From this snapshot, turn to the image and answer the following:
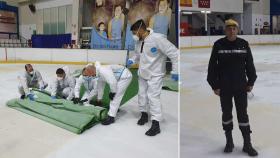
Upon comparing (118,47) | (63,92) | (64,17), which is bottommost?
(63,92)

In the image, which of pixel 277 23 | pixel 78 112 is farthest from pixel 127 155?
pixel 277 23

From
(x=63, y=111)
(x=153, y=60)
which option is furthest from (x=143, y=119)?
(x=63, y=111)

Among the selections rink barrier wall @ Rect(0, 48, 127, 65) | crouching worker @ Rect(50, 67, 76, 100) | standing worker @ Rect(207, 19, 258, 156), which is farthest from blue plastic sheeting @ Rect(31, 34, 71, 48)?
standing worker @ Rect(207, 19, 258, 156)

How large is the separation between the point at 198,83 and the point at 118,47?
99cm

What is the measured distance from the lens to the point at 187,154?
1474 mm

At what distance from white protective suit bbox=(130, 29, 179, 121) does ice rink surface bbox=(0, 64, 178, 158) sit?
0.22 meters

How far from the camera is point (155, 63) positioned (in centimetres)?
228

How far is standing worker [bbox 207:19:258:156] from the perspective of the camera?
4.11ft

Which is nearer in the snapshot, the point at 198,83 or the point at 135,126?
the point at 135,126

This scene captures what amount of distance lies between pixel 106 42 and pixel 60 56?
1214 millimetres

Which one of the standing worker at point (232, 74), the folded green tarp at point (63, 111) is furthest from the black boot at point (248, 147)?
the folded green tarp at point (63, 111)

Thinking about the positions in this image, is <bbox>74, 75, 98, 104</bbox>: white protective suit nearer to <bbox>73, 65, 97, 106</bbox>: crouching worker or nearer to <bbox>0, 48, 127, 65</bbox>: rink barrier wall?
<bbox>73, 65, 97, 106</bbox>: crouching worker

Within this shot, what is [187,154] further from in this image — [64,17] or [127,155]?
[64,17]

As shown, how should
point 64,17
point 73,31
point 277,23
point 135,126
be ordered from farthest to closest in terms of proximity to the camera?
point 64,17 < point 73,31 < point 135,126 < point 277,23
